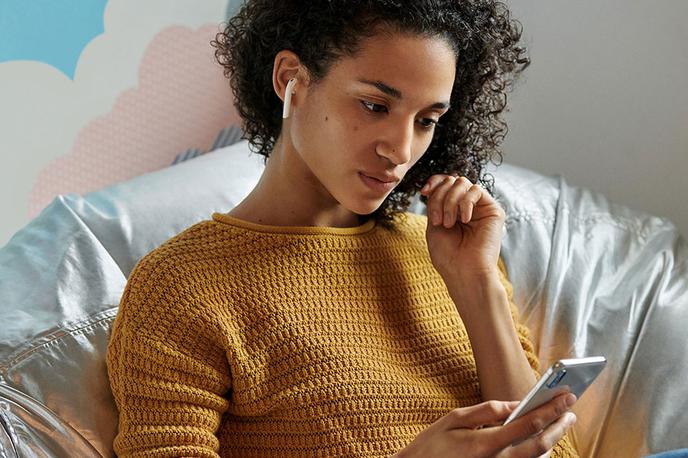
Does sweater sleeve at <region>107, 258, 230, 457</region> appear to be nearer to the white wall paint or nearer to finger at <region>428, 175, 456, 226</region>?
finger at <region>428, 175, 456, 226</region>

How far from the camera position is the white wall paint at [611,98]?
188 cm

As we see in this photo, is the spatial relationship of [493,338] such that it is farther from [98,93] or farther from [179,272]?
[98,93]

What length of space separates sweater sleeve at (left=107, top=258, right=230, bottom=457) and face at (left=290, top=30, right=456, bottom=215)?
233 millimetres

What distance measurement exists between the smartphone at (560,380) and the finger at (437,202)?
1.16ft

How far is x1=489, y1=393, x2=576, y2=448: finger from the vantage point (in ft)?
3.25

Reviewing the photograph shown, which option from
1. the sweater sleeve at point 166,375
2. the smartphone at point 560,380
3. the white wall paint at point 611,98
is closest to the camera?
the smartphone at point 560,380

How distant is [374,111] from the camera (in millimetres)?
1093

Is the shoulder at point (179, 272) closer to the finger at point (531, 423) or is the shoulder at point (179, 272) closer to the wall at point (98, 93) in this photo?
the finger at point (531, 423)

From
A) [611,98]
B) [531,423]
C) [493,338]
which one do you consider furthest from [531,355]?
[611,98]

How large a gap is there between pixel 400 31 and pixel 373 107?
0.30ft

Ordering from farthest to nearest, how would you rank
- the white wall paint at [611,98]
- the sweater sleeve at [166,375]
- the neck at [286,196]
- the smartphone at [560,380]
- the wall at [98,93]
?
the white wall paint at [611,98] < the wall at [98,93] < the neck at [286,196] < the sweater sleeve at [166,375] < the smartphone at [560,380]

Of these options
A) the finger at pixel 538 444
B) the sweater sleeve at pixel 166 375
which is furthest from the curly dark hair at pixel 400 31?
the finger at pixel 538 444

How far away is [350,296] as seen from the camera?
48.0 inches

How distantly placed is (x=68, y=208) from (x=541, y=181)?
83cm
